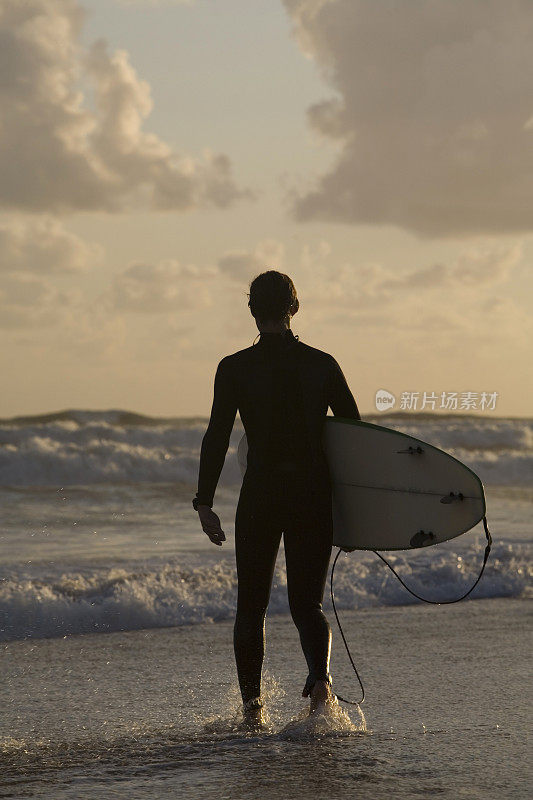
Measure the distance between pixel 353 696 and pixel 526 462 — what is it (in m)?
22.5

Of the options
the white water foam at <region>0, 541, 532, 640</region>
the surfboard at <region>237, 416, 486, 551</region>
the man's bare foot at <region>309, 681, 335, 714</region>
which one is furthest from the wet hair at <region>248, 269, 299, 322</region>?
the white water foam at <region>0, 541, 532, 640</region>

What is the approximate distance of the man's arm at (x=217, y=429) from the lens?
13.1ft

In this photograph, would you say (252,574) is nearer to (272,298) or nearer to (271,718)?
(271,718)

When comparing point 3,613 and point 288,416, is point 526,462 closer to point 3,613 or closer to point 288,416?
point 3,613

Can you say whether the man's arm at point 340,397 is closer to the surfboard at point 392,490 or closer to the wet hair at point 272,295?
the surfboard at point 392,490

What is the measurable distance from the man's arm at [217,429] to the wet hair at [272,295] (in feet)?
0.77

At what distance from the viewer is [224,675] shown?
525cm

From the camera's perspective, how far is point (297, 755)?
3.60 metres

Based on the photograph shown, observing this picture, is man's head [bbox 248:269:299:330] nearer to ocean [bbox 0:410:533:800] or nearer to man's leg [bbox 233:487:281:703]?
man's leg [bbox 233:487:281:703]

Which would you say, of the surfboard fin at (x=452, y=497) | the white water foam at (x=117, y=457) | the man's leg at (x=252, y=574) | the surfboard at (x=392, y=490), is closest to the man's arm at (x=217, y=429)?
the man's leg at (x=252, y=574)

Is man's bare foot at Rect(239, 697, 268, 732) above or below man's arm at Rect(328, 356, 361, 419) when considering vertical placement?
below

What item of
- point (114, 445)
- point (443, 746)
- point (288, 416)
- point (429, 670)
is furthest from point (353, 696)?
point (114, 445)

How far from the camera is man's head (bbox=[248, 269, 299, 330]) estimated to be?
156 inches

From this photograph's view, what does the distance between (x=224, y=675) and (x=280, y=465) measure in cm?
177
